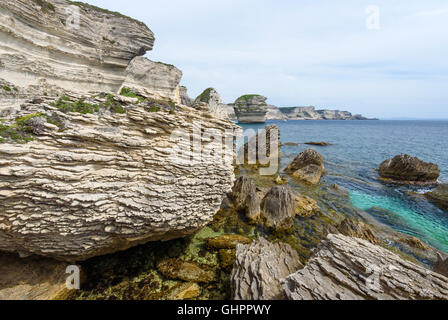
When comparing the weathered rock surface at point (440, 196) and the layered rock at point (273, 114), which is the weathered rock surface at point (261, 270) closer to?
the weathered rock surface at point (440, 196)

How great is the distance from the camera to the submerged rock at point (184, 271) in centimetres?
786

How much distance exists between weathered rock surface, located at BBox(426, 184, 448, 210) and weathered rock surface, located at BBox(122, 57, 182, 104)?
40767 millimetres

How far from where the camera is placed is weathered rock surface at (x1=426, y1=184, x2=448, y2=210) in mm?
16663

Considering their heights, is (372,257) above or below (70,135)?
below

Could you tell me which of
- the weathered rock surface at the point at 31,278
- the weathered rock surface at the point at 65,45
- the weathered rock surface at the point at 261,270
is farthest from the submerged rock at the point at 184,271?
the weathered rock surface at the point at 65,45

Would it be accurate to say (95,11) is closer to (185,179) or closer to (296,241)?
(185,179)

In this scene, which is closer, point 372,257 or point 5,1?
point 372,257

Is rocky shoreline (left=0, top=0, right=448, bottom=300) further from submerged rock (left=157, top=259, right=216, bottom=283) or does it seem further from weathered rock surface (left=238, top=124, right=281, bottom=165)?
weathered rock surface (left=238, top=124, right=281, bottom=165)

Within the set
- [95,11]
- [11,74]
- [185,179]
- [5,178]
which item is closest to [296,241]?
[185,179]

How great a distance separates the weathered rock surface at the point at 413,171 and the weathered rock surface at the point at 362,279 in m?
23.5

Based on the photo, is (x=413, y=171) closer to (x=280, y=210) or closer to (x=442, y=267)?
(x=442, y=267)

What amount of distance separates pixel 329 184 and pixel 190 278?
A: 19.7 metres

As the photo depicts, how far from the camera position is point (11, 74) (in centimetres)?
1306

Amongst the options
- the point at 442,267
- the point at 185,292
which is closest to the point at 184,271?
the point at 185,292
